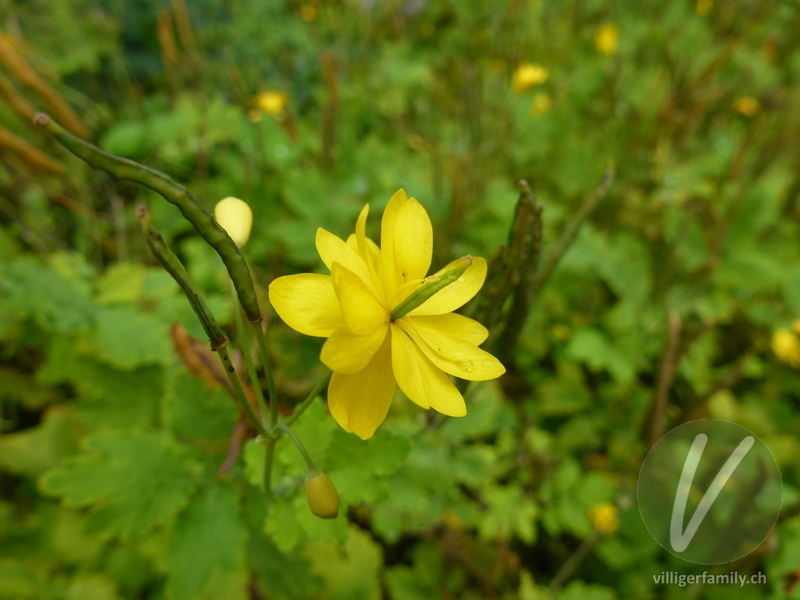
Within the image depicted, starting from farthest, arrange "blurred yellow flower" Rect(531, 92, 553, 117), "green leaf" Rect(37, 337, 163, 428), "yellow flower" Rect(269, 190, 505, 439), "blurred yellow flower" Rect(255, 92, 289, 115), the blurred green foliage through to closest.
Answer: "blurred yellow flower" Rect(531, 92, 553, 117) → "blurred yellow flower" Rect(255, 92, 289, 115) → "green leaf" Rect(37, 337, 163, 428) → the blurred green foliage → "yellow flower" Rect(269, 190, 505, 439)

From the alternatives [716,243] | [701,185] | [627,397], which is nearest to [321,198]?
[627,397]

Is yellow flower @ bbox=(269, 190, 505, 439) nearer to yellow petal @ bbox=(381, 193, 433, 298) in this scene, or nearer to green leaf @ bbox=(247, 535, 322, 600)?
yellow petal @ bbox=(381, 193, 433, 298)

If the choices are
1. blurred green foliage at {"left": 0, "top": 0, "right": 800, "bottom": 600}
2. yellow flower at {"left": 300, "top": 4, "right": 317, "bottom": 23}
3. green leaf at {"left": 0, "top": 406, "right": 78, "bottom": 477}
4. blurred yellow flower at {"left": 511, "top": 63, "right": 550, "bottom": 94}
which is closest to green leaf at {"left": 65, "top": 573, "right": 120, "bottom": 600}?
blurred green foliage at {"left": 0, "top": 0, "right": 800, "bottom": 600}

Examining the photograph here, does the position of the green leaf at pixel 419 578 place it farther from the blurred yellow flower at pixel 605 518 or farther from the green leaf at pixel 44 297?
the green leaf at pixel 44 297

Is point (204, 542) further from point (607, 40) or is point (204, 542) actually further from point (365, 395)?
point (607, 40)

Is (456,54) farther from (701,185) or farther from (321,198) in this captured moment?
(321,198)

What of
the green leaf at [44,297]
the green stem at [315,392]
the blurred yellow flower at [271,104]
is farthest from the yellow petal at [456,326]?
the blurred yellow flower at [271,104]
